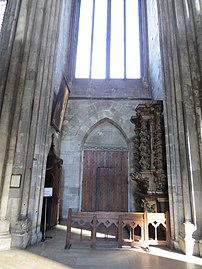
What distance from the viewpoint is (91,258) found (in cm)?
330

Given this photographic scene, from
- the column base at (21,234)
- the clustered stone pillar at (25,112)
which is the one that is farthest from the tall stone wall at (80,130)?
the column base at (21,234)

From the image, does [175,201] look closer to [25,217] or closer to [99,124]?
[25,217]

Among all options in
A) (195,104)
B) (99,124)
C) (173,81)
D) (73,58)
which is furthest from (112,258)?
(73,58)

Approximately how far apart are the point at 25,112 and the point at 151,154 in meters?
3.35

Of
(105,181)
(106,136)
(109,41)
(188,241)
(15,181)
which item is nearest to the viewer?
(188,241)

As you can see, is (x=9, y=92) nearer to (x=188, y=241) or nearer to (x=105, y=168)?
(x=188, y=241)

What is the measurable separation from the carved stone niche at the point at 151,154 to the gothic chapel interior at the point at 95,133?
3cm

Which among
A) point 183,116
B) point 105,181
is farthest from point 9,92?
point 105,181

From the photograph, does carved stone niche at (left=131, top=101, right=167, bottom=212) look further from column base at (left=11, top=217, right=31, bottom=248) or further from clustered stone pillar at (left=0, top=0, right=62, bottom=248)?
column base at (left=11, top=217, right=31, bottom=248)

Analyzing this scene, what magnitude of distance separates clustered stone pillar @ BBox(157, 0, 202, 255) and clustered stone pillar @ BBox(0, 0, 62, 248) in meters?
2.99

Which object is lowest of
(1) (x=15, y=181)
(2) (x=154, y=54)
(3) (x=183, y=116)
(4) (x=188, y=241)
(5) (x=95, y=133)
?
(4) (x=188, y=241)

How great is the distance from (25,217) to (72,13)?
953cm

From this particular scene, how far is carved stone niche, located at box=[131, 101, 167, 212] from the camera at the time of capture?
4.95m

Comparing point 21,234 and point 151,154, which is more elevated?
point 151,154
